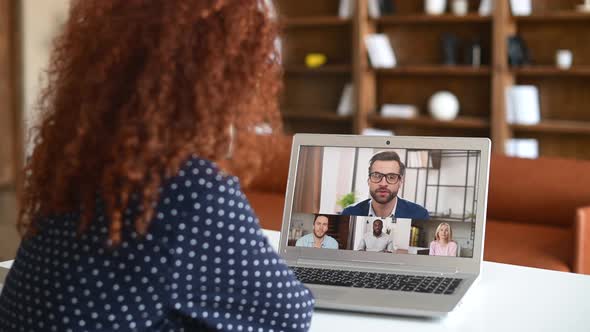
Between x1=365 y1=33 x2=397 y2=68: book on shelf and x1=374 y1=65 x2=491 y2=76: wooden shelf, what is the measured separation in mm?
63

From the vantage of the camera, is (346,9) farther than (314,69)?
No

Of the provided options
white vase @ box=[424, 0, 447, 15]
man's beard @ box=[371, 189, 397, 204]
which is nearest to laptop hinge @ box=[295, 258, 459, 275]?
man's beard @ box=[371, 189, 397, 204]

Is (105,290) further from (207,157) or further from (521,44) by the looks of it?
(521,44)

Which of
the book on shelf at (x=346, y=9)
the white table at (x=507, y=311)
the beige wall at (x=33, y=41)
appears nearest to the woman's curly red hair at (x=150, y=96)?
the white table at (x=507, y=311)

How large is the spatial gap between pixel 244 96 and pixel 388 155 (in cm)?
67

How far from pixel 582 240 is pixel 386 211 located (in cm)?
125

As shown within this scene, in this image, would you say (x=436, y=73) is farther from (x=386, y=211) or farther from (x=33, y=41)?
(x=386, y=211)

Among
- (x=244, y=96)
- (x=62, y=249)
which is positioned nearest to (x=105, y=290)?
(x=62, y=249)

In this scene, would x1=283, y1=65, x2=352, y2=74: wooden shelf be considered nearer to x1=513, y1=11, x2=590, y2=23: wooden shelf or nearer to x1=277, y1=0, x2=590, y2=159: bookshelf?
x1=277, y1=0, x2=590, y2=159: bookshelf

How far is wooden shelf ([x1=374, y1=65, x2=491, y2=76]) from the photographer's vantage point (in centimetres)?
469

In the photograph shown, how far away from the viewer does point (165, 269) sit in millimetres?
998

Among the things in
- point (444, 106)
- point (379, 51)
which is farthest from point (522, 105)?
point (379, 51)

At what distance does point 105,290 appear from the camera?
3.31ft

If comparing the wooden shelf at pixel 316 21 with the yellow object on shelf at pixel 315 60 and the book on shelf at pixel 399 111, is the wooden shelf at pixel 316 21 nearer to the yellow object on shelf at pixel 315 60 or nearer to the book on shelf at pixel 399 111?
the yellow object on shelf at pixel 315 60
